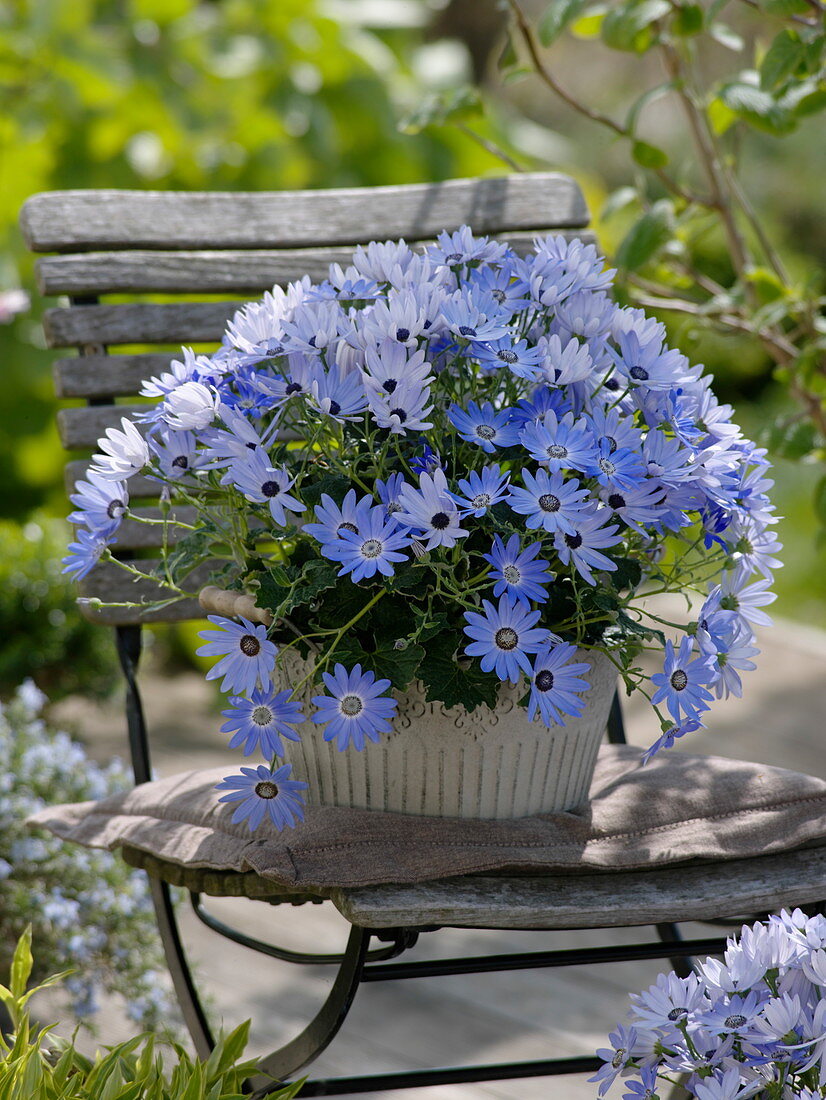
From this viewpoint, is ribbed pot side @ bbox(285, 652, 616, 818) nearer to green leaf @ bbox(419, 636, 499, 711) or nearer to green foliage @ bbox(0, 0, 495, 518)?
green leaf @ bbox(419, 636, 499, 711)

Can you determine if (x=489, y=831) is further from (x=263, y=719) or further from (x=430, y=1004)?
(x=430, y=1004)

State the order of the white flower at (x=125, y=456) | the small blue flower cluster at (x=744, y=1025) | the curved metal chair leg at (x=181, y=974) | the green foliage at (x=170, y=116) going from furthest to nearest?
1. the green foliage at (x=170, y=116)
2. the curved metal chair leg at (x=181, y=974)
3. the white flower at (x=125, y=456)
4. the small blue flower cluster at (x=744, y=1025)

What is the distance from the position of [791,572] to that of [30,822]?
3.64m

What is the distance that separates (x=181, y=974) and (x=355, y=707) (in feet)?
1.79

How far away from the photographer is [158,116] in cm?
330

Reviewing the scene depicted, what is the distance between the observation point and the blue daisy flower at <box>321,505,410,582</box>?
A: 0.90 m

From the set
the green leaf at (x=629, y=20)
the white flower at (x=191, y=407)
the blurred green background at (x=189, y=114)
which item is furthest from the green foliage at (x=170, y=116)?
the white flower at (x=191, y=407)

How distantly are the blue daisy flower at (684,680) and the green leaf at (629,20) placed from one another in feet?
2.99

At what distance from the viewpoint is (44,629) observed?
8.36 feet

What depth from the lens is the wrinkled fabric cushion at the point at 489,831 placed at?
978 mm

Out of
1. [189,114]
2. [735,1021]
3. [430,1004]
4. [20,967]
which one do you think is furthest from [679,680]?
[189,114]

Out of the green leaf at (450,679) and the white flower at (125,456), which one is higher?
the white flower at (125,456)

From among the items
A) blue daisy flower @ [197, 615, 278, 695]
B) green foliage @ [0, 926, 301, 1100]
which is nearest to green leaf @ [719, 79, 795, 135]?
blue daisy flower @ [197, 615, 278, 695]

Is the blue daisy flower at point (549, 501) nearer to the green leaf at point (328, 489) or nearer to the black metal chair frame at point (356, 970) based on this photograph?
the green leaf at point (328, 489)
